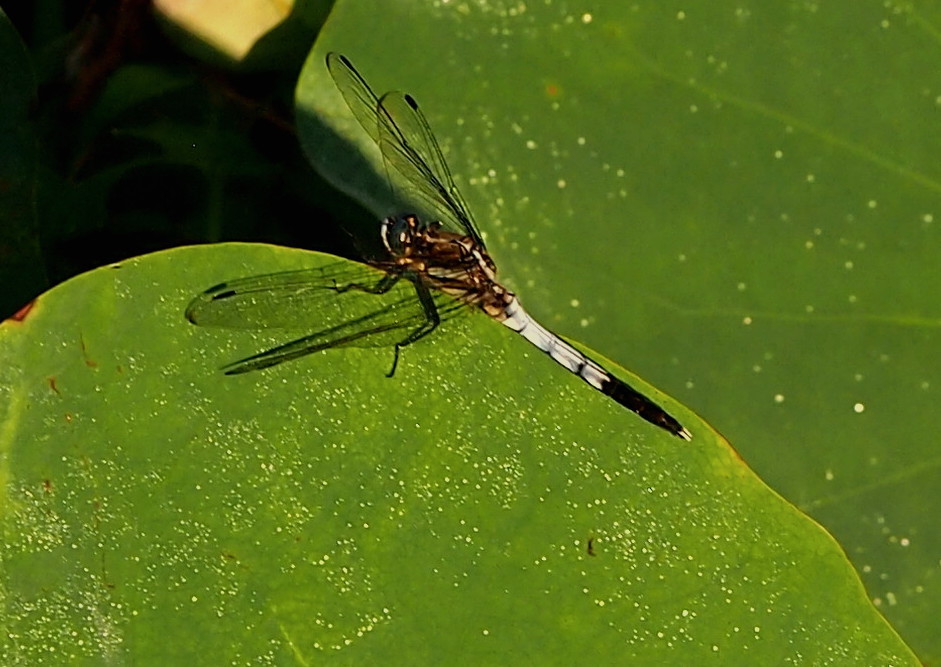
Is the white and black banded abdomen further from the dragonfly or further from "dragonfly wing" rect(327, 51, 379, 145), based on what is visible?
"dragonfly wing" rect(327, 51, 379, 145)

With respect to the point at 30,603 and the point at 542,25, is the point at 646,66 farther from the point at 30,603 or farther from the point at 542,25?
the point at 30,603

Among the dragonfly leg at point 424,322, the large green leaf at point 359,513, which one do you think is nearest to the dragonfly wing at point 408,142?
the dragonfly leg at point 424,322

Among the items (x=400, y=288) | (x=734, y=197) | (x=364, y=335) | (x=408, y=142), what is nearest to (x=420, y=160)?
(x=408, y=142)

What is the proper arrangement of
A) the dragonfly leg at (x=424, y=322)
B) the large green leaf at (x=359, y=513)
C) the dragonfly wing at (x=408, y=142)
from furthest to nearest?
the dragonfly wing at (x=408, y=142)
the dragonfly leg at (x=424, y=322)
the large green leaf at (x=359, y=513)

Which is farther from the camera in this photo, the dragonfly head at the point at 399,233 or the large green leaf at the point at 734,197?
the dragonfly head at the point at 399,233

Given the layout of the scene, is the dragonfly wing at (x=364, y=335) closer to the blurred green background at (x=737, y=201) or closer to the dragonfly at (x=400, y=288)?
the dragonfly at (x=400, y=288)

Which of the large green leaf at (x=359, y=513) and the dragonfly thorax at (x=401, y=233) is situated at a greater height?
the dragonfly thorax at (x=401, y=233)

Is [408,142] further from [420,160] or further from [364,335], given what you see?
[364,335]
